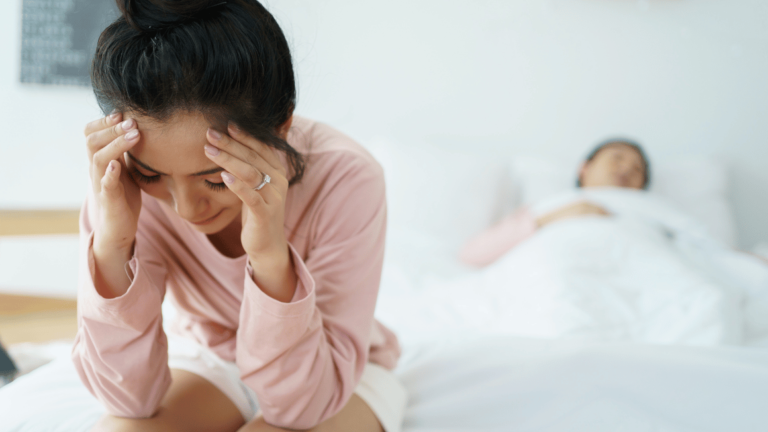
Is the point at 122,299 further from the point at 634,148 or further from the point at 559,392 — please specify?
the point at 634,148

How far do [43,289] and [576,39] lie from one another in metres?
2.54

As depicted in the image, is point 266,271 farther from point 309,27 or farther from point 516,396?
point 309,27

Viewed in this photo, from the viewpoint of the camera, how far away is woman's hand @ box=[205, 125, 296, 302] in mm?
561

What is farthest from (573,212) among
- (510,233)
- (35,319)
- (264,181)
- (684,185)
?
(35,319)

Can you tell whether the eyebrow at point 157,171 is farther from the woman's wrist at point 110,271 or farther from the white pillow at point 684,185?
the white pillow at point 684,185

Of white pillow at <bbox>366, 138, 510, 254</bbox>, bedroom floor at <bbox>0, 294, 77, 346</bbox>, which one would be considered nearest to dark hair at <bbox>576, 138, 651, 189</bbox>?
white pillow at <bbox>366, 138, 510, 254</bbox>

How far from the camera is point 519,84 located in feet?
6.96

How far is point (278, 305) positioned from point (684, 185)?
191cm

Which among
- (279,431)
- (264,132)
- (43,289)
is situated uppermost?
(264,132)

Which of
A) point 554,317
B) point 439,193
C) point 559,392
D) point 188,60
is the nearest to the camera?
point 188,60

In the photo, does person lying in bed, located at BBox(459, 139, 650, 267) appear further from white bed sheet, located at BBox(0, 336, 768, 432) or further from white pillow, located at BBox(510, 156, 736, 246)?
white bed sheet, located at BBox(0, 336, 768, 432)

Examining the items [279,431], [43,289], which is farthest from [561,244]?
[43,289]

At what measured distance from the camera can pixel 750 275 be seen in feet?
4.54

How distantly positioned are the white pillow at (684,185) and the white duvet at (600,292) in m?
0.41
